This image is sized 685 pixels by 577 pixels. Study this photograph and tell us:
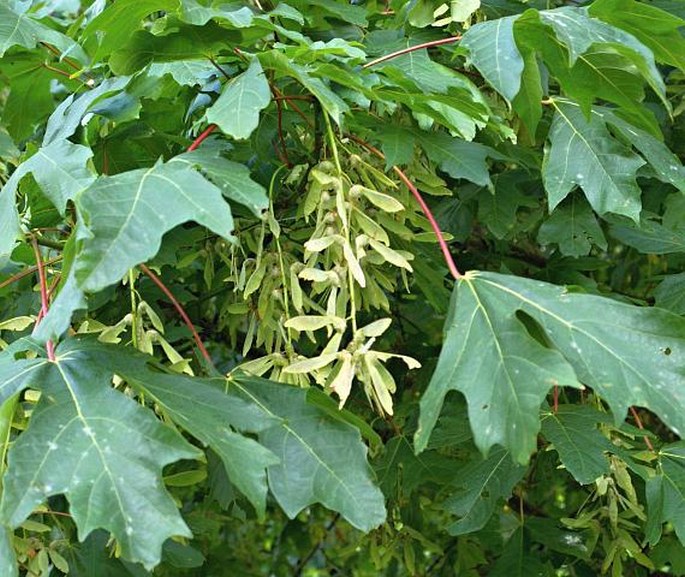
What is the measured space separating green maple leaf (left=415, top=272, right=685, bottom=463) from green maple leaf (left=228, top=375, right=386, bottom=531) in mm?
128

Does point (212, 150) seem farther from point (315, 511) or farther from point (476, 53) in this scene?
point (315, 511)

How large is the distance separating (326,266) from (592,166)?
0.57 m

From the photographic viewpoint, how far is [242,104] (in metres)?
1.34

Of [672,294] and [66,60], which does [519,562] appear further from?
[66,60]

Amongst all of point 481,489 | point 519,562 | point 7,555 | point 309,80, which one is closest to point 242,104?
point 309,80

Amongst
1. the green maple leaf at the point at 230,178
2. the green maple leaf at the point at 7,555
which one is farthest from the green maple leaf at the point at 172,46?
the green maple leaf at the point at 7,555

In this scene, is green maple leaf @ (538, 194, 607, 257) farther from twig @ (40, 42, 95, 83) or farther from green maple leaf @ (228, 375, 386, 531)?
twig @ (40, 42, 95, 83)

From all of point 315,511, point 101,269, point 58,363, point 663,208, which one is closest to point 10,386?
point 58,363

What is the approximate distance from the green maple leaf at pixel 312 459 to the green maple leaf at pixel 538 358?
0.42ft

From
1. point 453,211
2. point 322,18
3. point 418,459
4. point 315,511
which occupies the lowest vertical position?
point 315,511

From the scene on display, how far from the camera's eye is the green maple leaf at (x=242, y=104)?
1301mm

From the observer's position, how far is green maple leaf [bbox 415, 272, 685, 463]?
118 cm

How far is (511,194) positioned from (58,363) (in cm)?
105

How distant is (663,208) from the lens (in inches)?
89.1
